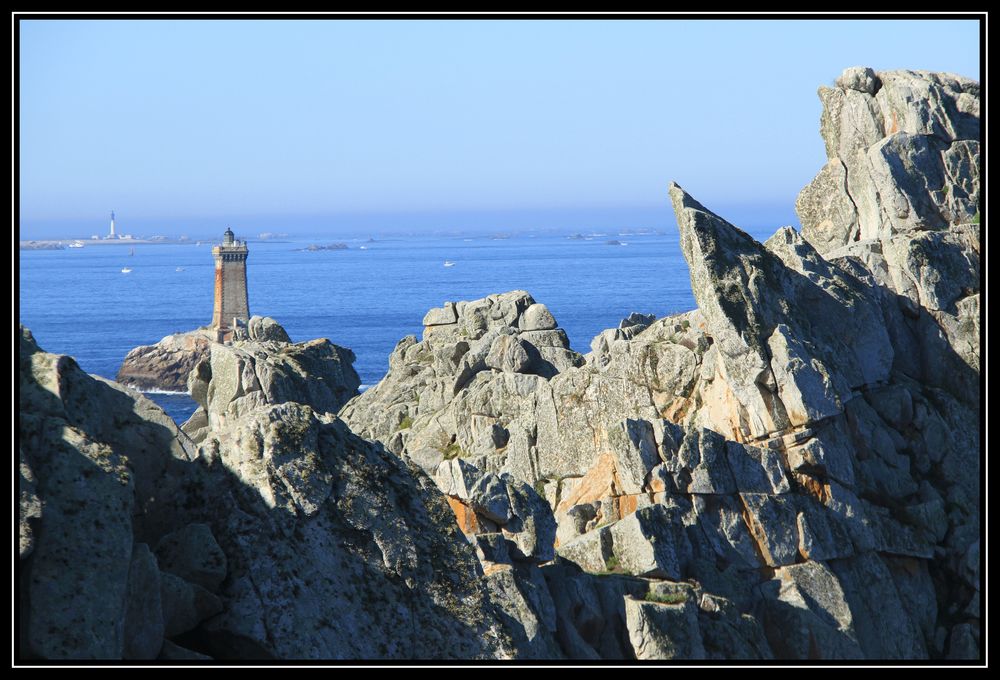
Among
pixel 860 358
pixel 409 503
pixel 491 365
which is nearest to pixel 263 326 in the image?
pixel 491 365

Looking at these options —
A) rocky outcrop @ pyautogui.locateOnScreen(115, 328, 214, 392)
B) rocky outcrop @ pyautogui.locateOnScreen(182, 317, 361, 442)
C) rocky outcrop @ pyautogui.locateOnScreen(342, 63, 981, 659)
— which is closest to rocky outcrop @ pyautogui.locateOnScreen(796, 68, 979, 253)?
rocky outcrop @ pyautogui.locateOnScreen(342, 63, 981, 659)

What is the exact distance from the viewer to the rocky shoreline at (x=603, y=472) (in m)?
21.9

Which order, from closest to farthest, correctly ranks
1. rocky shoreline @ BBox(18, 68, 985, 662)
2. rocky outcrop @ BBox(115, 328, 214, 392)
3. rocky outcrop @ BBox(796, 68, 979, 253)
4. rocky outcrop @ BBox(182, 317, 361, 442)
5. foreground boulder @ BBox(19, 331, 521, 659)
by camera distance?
foreground boulder @ BBox(19, 331, 521, 659) < rocky shoreline @ BBox(18, 68, 985, 662) < rocky outcrop @ BBox(796, 68, 979, 253) < rocky outcrop @ BBox(182, 317, 361, 442) < rocky outcrop @ BBox(115, 328, 214, 392)

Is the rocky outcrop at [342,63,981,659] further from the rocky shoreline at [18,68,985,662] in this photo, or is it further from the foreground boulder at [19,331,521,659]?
the foreground boulder at [19,331,521,659]

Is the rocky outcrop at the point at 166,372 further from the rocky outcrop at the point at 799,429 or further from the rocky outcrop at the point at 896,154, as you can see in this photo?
the rocky outcrop at the point at 896,154

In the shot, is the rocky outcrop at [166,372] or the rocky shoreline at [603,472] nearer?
the rocky shoreline at [603,472]

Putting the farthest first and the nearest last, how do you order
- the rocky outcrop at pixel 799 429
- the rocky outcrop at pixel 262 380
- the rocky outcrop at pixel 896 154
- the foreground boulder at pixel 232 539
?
the rocky outcrop at pixel 262 380 < the rocky outcrop at pixel 896 154 < the rocky outcrop at pixel 799 429 < the foreground boulder at pixel 232 539

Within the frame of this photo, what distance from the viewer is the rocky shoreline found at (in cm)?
2186

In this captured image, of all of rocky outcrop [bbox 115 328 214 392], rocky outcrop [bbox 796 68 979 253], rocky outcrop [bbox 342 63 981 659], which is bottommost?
rocky outcrop [bbox 115 328 214 392]

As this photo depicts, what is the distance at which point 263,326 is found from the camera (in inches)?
2911

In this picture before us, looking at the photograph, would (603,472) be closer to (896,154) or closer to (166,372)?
(896,154)

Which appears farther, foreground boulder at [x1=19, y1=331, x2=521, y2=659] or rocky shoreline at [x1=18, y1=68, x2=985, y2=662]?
rocky shoreline at [x1=18, y1=68, x2=985, y2=662]

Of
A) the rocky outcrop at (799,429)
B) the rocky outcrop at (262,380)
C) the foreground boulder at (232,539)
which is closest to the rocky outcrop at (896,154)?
the rocky outcrop at (799,429)
